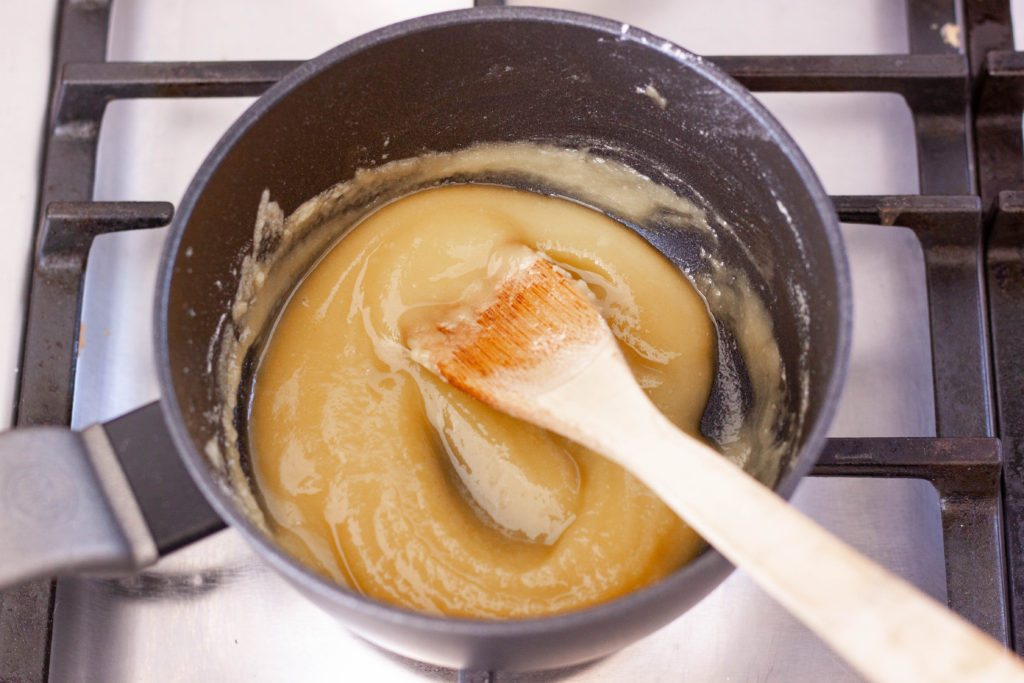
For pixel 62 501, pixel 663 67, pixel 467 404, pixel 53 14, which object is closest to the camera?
pixel 62 501

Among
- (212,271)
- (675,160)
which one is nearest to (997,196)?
(675,160)

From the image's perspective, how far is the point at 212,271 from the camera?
775 mm

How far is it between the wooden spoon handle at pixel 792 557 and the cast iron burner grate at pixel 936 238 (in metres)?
0.21

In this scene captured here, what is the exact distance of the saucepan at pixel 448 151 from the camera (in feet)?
1.98

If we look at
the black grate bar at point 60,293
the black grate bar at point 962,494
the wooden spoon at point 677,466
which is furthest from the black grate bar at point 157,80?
the black grate bar at point 962,494

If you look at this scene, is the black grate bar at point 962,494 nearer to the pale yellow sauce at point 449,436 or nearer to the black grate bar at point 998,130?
the pale yellow sauce at point 449,436

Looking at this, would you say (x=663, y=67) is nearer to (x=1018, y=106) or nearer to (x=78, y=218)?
(x=1018, y=106)

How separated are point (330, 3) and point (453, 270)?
364mm

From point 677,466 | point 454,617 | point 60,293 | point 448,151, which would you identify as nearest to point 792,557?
point 677,466

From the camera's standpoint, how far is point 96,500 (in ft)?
2.07

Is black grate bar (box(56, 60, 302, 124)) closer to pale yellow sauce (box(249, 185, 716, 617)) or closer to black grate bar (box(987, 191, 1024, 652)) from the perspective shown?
pale yellow sauce (box(249, 185, 716, 617))

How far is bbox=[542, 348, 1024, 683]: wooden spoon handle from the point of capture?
0.50 m

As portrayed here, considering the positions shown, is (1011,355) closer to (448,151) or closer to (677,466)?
(677,466)

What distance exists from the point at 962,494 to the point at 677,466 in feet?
1.07
